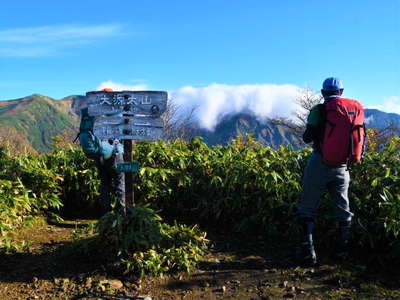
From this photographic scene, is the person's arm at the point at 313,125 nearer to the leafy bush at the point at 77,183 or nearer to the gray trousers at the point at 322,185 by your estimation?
the gray trousers at the point at 322,185

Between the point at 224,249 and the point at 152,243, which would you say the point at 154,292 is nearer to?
the point at 152,243

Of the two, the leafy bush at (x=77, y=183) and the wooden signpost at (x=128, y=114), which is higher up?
the wooden signpost at (x=128, y=114)

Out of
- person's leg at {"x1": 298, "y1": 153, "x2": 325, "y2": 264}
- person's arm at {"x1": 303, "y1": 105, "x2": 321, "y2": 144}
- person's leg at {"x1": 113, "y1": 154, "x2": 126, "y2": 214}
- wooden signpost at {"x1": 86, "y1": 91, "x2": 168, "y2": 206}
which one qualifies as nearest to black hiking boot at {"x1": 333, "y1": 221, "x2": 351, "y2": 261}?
person's leg at {"x1": 298, "y1": 153, "x2": 325, "y2": 264}

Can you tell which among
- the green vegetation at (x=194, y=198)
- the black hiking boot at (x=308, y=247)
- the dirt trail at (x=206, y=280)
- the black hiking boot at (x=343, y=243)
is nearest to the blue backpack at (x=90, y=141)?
the green vegetation at (x=194, y=198)

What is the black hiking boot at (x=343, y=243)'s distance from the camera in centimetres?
470

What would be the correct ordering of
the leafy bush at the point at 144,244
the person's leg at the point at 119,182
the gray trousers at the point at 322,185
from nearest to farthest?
the leafy bush at the point at 144,244, the gray trousers at the point at 322,185, the person's leg at the point at 119,182

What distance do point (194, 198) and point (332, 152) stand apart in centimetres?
282

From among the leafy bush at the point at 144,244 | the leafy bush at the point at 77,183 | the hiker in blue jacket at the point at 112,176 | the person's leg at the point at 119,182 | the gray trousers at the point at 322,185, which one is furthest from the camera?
the leafy bush at the point at 77,183

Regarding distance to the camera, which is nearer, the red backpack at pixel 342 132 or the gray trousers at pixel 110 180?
the red backpack at pixel 342 132

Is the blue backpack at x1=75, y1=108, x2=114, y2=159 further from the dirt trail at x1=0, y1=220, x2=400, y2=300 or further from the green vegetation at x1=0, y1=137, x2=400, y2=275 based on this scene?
the dirt trail at x1=0, y1=220, x2=400, y2=300

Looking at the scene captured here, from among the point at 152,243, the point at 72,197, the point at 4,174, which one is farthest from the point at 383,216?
the point at 4,174

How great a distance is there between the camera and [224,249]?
535 centimetres

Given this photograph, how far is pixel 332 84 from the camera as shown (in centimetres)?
450

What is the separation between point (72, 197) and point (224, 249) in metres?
3.30
